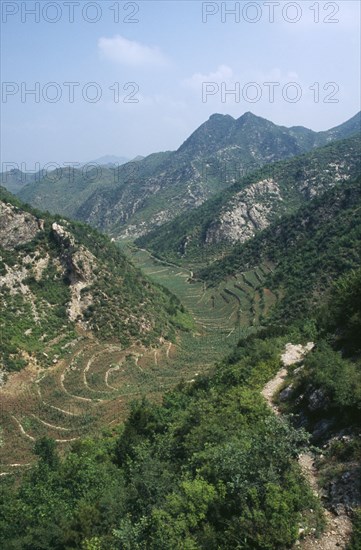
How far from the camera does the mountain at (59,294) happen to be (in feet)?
183

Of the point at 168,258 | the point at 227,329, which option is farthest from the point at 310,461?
the point at 168,258

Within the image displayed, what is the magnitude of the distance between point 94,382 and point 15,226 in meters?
29.9

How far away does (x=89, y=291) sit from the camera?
212ft

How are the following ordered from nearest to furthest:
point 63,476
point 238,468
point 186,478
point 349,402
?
1. point 238,468
2. point 186,478
3. point 349,402
4. point 63,476

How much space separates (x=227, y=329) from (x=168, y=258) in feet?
286

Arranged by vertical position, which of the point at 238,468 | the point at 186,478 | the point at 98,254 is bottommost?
the point at 186,478

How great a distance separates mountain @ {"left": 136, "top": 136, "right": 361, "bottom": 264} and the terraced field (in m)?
75.5

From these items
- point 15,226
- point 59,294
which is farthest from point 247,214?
point 59,294

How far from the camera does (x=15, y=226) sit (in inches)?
2598

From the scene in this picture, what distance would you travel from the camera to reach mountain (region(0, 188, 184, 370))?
2196 inches

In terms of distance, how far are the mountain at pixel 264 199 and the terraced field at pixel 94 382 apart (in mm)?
75484

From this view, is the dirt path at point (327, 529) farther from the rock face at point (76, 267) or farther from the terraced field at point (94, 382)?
the rock face at point (76, 267)

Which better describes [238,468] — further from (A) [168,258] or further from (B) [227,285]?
(A) [168,258]

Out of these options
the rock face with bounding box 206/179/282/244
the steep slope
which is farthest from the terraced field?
the rock face with bounding box 206/179/282/244
